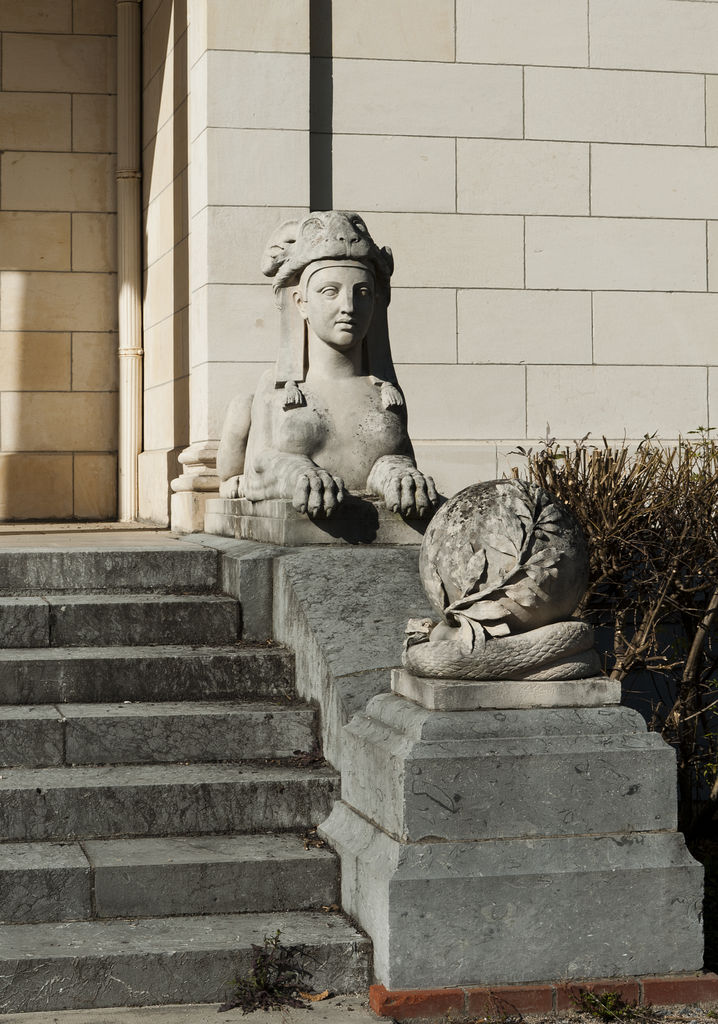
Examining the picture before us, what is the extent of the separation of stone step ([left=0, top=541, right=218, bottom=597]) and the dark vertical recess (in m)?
3.55

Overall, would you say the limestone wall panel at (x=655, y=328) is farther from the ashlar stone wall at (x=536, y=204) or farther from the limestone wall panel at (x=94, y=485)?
the limestone wall panel at (x=94, y=485)

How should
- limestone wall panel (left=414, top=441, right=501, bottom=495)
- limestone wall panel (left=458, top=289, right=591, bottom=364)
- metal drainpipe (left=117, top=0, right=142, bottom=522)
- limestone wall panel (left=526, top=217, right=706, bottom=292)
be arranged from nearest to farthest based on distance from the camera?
limestone wall panel (left=414, top=441, right=501, bottom=495) < limestone wall panel (left=458, top=289, right=591, bottom=364) < limestone wall panel (left=526, top=217, right=706, bottom=292) < metal drainpipe (left=117, top=0, right=142, bottom=522)

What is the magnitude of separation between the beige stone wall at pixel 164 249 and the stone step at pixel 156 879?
545 centimetres

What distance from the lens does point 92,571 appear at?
6355 mm

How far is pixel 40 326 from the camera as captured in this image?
11.6 metres

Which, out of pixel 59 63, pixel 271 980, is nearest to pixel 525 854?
pixel 271 980

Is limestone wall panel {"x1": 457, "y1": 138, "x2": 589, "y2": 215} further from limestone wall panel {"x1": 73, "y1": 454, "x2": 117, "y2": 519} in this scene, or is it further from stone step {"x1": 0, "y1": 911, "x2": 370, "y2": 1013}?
stone step {"x1": 0, "y1": 911, "x2": 370, "y2": 1013}

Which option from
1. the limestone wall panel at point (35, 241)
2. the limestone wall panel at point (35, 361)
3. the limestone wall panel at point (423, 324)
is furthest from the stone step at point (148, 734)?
the limestone wall panel at point (35, 241)

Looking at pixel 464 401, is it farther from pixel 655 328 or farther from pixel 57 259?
pixel 57 259

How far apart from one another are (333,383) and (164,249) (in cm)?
429

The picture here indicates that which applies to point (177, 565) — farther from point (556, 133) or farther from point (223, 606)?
point (556, 133)

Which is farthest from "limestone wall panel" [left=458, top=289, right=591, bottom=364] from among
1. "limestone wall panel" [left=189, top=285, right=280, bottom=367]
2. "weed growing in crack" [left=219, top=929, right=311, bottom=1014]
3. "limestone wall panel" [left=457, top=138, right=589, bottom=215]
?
"weed growing in crack" [left=219, top=929, right=311, bottom=1014]

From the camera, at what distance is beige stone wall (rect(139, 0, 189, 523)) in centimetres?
982

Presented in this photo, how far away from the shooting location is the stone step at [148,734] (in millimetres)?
5121
